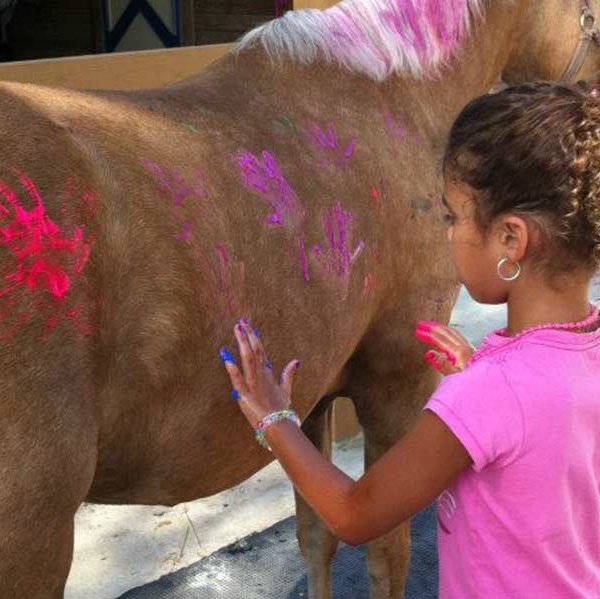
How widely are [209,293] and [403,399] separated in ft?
3.04

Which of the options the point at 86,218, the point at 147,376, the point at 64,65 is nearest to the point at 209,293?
the point at 147,376

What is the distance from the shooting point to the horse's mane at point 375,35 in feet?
6.72

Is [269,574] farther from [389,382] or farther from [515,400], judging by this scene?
[515,400]

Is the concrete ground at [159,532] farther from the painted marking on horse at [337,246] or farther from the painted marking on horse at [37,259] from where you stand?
the painted marking on horse at [37,259]

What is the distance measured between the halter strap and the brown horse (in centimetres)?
3

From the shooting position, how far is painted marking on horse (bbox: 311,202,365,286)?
5.88 feet

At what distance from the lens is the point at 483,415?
3.61ft

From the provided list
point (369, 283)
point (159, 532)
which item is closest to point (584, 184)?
point (369, 283)

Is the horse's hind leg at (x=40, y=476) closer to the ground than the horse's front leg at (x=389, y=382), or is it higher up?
higher up

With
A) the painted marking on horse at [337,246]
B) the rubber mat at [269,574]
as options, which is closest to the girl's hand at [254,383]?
the painted marking on horse at [337,246]

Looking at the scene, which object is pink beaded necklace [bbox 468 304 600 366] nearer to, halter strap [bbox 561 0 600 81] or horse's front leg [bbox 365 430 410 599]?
horse's front leg [bbox 365 430 410 599]

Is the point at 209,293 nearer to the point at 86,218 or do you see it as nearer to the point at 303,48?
the point at 86,218

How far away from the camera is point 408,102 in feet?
7.34

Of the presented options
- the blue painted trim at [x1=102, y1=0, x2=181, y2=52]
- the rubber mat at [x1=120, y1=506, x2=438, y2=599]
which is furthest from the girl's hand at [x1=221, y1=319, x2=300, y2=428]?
the blue painted trim at [x1=102, y1=0, x2=181, y2=52]
